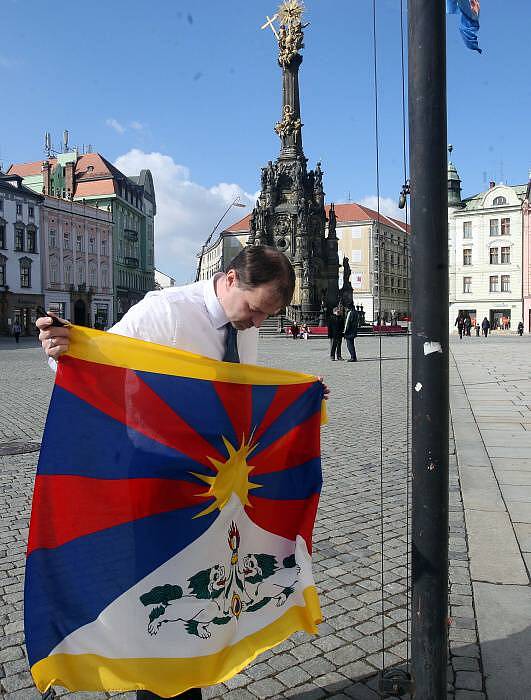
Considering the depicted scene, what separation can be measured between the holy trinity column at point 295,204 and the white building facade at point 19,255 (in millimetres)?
24903

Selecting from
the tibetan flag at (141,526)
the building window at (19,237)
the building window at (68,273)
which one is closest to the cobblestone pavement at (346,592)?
the tibetan flag at (141,526)

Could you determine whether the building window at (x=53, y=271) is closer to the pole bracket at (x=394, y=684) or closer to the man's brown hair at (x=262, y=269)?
the man's brown hair at (x=262, y=269)

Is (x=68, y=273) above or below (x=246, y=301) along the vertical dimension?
above

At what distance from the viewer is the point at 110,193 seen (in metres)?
81.1

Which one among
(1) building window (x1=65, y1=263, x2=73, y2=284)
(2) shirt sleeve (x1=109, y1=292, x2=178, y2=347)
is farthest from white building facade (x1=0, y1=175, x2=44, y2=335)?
(2) shirt sleeve (x1=109, y1=292, x2=178, y2=347)

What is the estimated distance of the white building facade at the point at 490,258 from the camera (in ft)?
246

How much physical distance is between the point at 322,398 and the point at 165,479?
2.81ft

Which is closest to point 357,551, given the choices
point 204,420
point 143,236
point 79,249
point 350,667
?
point 350,667

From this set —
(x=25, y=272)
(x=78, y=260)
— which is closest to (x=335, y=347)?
(x=25, y=272)

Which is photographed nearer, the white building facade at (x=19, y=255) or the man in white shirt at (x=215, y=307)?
the man in white shirt at (x=215, y=307)

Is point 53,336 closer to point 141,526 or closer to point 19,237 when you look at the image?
point 141,526

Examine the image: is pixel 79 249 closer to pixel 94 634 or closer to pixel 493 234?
pixel 493 234

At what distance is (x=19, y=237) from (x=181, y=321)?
66680mm

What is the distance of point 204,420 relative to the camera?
252 cm
